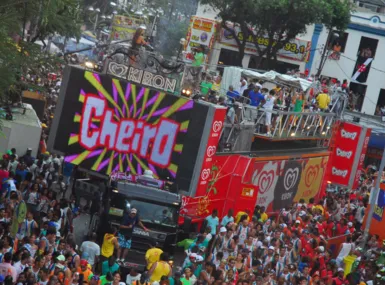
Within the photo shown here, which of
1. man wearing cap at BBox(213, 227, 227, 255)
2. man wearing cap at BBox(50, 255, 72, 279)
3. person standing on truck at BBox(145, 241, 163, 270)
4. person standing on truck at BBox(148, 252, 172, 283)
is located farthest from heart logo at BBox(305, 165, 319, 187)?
man wearing cap at BBox(50, 255, 72, 279)

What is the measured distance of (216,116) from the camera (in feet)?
82.0

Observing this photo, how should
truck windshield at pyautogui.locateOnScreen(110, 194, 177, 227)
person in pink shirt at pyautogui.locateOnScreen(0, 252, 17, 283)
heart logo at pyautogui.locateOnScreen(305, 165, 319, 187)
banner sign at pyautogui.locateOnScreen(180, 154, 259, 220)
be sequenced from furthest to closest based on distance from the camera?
heart logo at pyautogui.locateOnScreen(305, 165, 319, 187), banner sign at pyautogui.locateOnScreen(180, 154, 259, 220), truck windshield at pyautogui.locateOnScreen(110, 194, 177, 227), person in pink shirt at pyautogui.locateOnScreen(0, 252, 17, 283)

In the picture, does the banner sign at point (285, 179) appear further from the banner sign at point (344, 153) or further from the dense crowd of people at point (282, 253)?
the dense crowd of people at point (282, 253)

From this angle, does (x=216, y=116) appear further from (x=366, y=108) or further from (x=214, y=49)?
(x=366, y=108)

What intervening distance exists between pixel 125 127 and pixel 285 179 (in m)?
8.76

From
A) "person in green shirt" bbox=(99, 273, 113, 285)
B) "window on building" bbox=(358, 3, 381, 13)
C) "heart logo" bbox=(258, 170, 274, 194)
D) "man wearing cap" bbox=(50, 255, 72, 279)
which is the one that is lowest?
"person in green shirt" bbox=(99, 273, 113, 285)

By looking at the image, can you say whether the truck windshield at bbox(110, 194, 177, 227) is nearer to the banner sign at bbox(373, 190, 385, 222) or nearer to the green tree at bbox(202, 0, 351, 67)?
the banner sign at bbox(373, 190, 385, 222)

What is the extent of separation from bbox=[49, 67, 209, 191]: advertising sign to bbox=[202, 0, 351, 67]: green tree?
87.2ft

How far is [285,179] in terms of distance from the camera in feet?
108

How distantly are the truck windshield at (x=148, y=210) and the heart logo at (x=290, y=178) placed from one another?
9900 millimetres

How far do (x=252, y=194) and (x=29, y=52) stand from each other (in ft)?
40.2

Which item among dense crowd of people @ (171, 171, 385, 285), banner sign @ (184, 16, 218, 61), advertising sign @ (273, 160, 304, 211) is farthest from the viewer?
banner sign @ (184, 16, 218, 61)

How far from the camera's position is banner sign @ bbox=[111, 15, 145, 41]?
139 ft

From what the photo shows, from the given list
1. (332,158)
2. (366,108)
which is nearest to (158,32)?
(366,108)
